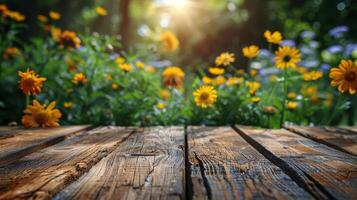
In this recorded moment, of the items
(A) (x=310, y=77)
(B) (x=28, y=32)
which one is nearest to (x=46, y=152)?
(A) (x=310, y=77)

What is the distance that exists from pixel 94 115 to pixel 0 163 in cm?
160

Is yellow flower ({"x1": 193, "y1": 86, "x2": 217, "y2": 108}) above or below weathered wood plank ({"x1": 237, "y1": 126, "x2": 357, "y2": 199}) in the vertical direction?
above

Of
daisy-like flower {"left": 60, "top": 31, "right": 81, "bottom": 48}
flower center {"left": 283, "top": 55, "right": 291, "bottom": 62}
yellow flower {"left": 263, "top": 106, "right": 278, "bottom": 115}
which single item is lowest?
yellow flower {"left": 263, "top": 106, "right": 278, "bottom": 115}

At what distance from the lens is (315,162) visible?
120cm

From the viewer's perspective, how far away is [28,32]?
1027 centimetres

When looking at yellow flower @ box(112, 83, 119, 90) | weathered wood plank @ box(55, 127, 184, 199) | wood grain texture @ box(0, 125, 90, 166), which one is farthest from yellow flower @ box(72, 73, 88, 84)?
weathered wood plank @ box(55, 127, 184, 199)

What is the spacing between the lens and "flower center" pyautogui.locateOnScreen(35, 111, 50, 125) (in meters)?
2.10

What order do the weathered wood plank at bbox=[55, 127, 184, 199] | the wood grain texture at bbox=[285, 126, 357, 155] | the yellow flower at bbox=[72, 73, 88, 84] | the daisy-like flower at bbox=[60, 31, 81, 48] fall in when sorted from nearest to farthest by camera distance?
the weathered wood plank at bbox=[55, 127, 184, 199]
the wood grain texture at bbox=[285, 126, 357, 155]
the yellow flower at bbox=[72, 73, 88, 84]
the daisy-like flower at bbox=[60, 31, 81, 48]

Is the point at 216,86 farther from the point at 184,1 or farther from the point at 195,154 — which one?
the point at 184,1

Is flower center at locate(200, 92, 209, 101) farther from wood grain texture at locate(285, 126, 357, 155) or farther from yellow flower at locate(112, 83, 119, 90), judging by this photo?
yellow flower at locate(112, 83, 119, 90)

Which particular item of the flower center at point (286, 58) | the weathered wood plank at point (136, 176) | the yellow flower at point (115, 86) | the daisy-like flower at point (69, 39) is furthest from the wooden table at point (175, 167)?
the daisy-like flower at point (69, 39)

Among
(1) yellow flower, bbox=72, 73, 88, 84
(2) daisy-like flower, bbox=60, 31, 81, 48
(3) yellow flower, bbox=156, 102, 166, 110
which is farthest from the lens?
(2) daisy-like flower, bbox=60, 31, 81, 48

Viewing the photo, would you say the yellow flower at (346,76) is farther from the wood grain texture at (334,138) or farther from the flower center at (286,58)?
the flower center at (286,58)

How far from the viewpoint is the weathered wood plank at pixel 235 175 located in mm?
866
